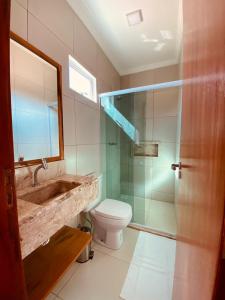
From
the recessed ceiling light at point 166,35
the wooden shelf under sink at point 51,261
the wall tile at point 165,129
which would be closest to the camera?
the wooden shelf under sink at point 51,261

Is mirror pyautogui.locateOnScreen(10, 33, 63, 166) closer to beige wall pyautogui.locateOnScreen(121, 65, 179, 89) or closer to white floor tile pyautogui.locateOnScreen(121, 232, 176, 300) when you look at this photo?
white floor tile pyautogui.locateOnScreen(121, 232, 176, 300)

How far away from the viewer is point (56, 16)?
47.5 inches

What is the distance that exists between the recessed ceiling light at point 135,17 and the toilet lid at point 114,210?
2.16 meters

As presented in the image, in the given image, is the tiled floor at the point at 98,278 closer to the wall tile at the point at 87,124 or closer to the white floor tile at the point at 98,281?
the white floor tile at the point at 98,281

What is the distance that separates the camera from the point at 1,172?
1.09ft

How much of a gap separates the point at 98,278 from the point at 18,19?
6.83ft

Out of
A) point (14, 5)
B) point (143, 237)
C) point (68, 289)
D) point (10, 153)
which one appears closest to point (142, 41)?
point (14, 5)

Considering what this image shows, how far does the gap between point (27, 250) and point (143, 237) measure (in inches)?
59.2

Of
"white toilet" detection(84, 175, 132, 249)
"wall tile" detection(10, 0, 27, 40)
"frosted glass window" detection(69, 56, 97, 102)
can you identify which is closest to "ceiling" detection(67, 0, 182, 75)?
"frosted glass window" detection(69, 56, 97, 102)

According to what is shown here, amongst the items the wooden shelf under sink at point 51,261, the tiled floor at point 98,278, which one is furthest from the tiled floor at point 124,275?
the wooden shelf under sink at point 51,261

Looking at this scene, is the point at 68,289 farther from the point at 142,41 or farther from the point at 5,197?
the point at 142,41

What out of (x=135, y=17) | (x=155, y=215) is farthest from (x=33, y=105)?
(x=155, y=215)

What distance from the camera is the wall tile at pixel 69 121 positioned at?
4.38 feet

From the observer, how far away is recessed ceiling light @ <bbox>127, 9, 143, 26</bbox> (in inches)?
57.8
